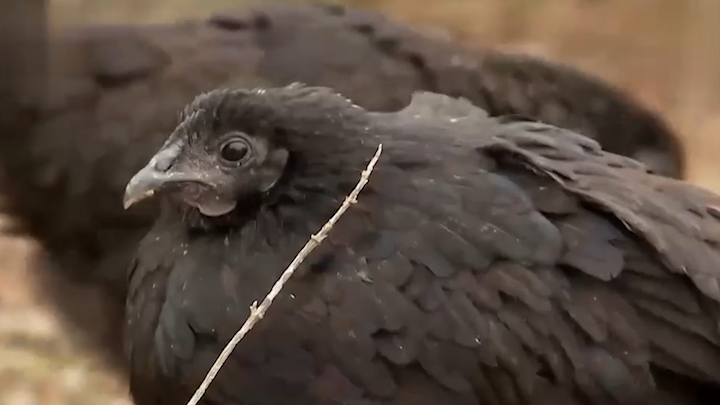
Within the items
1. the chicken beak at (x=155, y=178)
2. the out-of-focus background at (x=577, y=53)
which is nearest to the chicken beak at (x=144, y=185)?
the chicken beak at (x=155, y=178)

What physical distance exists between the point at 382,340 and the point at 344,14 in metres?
1.02

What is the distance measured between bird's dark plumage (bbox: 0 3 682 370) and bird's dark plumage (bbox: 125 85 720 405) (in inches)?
20.9

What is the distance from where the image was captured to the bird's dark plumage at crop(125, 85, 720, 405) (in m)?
1.17

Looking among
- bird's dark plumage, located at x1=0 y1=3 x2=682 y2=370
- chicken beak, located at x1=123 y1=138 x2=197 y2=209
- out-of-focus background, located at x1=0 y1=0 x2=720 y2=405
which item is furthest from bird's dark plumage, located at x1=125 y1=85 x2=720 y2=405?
out-of-focus background, located at x1=0 y1=0 x2=720 y2=405

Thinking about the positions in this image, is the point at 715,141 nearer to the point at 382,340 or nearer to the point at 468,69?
the point at 468,69

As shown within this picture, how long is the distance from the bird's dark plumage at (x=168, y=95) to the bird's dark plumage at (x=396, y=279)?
20.9 inches

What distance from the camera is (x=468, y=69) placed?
1.91 m

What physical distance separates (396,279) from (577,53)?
1.71 metres

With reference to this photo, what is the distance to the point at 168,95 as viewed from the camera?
5.79 ft

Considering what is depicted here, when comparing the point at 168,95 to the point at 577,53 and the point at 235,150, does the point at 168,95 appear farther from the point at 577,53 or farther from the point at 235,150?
the point at 577,53

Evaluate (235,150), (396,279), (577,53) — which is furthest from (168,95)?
(577,53)

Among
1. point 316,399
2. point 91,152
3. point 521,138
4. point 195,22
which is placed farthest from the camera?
point 195,22

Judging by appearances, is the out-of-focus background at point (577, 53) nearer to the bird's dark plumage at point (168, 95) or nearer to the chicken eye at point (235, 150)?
the bird's dark plumage at point (168, 95)

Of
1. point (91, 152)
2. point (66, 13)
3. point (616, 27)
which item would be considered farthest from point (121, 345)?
point (616, 27)
